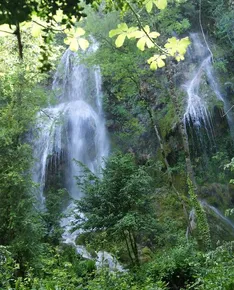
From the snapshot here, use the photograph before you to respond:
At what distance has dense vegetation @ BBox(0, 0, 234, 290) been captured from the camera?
6.75 ft

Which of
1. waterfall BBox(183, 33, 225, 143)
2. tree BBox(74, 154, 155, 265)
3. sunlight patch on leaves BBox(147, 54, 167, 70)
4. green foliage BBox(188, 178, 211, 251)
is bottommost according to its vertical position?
green foliage BBox(188, 178, 211, 251)

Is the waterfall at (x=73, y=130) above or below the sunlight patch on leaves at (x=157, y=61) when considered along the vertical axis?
above

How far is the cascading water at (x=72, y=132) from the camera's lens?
16703 mm

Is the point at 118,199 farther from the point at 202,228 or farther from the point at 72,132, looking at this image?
the point at 72,132

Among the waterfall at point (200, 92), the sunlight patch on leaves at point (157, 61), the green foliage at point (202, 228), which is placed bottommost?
the green foliage at point (202, 228)

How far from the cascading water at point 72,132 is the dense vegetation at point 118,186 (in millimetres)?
946

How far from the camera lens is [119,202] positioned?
820 centimetres

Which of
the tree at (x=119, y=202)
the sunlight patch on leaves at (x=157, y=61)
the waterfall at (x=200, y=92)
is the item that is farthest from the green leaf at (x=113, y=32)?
the waterfall at (x=200, y=92)

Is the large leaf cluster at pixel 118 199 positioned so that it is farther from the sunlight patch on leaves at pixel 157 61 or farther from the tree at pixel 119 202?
the sunlight patch on leaves at pixel 157 61

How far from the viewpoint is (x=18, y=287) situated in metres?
4.17

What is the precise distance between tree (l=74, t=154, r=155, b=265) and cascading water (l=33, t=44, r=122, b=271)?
7.11m

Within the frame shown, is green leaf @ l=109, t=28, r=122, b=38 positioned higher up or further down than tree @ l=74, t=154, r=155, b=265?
further down

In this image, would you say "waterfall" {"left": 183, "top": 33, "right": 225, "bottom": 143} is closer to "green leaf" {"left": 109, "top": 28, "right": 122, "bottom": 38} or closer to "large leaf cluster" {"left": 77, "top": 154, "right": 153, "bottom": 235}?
"large leaf cluster" {"left": 77, "top": 154, "right": 153, "bottom": 235}

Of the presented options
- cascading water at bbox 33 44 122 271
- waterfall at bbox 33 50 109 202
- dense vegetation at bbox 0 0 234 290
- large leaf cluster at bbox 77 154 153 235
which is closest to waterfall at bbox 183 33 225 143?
dense vegetation at bbox 0 0 234 290
